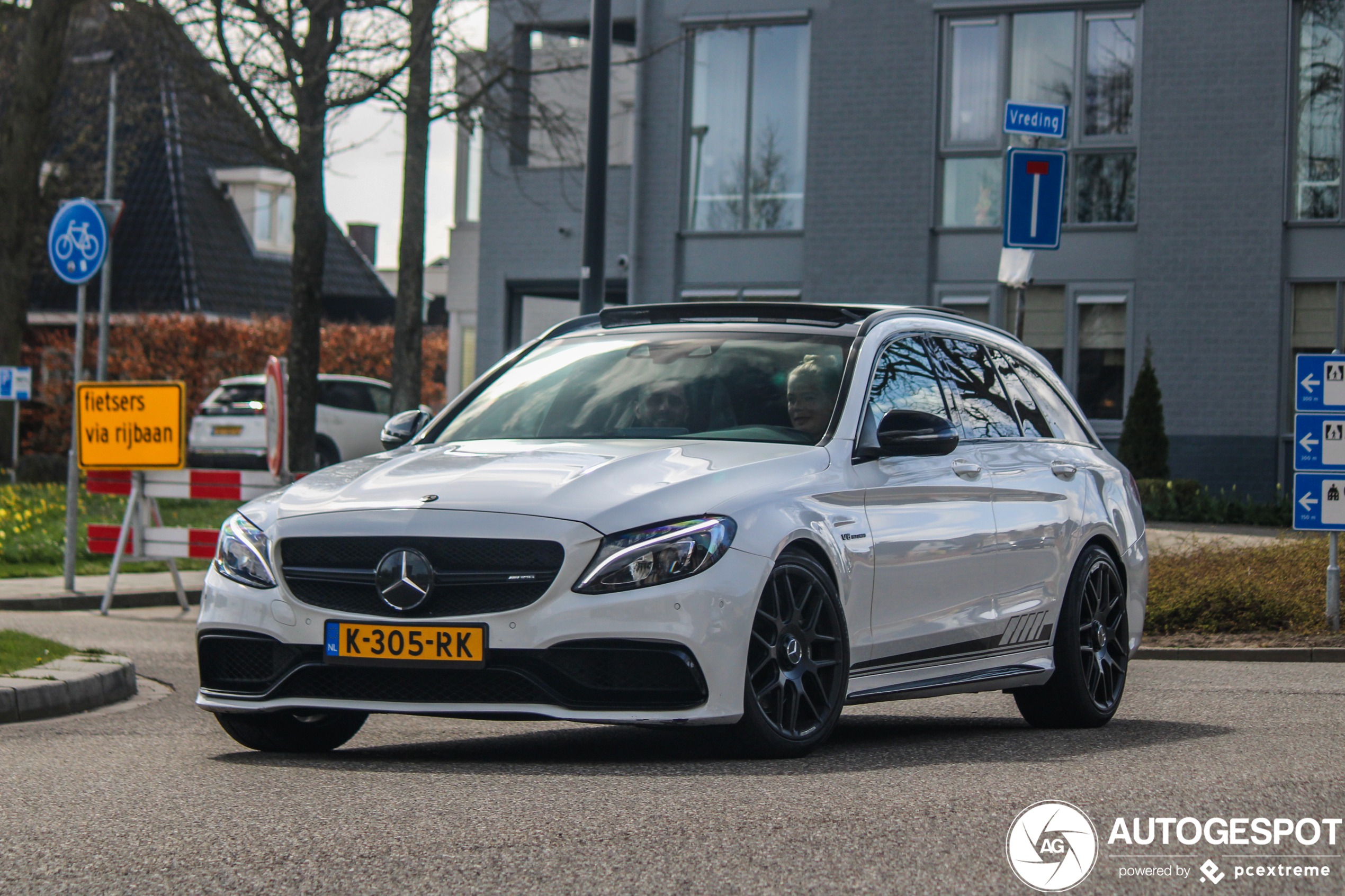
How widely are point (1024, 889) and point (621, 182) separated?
2468 cm

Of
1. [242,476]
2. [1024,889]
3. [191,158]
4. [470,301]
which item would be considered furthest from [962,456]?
[191,158]

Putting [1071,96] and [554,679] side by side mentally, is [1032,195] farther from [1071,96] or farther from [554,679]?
[1071,96]

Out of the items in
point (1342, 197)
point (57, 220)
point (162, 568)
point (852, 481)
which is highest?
point (1342, 197)

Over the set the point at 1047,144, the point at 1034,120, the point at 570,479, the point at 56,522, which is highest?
the point at 1047,144

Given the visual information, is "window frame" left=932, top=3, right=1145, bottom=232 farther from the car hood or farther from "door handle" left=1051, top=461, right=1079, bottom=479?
the car hood

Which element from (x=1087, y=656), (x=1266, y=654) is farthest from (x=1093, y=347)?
(x=1087, y=656)

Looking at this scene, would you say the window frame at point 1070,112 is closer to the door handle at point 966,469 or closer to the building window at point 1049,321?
the building window at point 1049,321

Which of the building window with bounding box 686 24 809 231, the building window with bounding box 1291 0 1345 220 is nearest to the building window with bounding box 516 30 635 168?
the building window with bounding box 686 24 809 231

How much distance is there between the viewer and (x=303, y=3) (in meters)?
20.6

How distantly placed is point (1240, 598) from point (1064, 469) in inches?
205

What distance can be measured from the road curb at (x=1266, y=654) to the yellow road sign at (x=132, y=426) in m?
7.36

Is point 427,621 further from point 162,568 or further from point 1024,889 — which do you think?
point 162,568

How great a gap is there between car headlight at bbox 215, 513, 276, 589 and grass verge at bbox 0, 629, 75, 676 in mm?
3271

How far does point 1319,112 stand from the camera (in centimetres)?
2448
